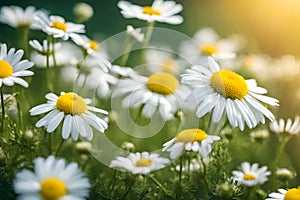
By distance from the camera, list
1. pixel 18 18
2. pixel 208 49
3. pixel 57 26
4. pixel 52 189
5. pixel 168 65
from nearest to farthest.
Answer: pixel 52 189
pixel 57 26
pixel 18 18
pixel 208 49
pixel 168 65

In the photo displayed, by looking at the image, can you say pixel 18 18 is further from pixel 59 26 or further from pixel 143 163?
pixel 143 163

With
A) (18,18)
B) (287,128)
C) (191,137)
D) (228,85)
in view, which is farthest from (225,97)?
(18,18)

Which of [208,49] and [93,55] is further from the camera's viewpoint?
[208,49]

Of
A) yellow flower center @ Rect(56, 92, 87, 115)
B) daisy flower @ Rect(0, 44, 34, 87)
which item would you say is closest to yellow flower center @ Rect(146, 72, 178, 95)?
yellow flower center @ Rect(56, 92, 87, 115)

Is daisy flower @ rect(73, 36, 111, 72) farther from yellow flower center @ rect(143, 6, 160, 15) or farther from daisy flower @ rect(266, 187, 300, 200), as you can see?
daisy flower @ rect(266, 187, 300, 200)

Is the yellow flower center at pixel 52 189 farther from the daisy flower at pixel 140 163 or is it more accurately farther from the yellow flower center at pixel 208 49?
the yellow flower center at pixel 208 49
